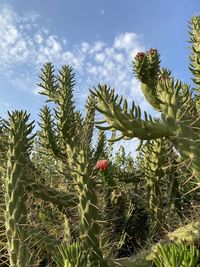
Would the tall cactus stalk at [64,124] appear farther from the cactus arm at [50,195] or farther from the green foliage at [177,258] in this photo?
the green foliage at [177,258]

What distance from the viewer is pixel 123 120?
3.83 m

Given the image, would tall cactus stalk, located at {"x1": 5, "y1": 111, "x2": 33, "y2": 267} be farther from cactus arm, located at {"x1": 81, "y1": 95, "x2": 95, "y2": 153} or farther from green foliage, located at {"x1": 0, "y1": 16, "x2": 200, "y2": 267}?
cactus arm, located at {"x1": 81, "y1": 95, "x2": 95, "y2": 153}

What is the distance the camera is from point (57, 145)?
6.61m

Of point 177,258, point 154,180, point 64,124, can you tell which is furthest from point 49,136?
point 177,258

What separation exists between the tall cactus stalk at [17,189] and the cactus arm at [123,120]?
2.65 ft

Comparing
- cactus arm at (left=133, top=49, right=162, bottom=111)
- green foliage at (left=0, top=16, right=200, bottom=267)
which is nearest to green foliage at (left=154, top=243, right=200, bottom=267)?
green foliage at (left=0, top=16, right=200, bottom=267)

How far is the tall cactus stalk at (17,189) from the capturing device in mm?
3787

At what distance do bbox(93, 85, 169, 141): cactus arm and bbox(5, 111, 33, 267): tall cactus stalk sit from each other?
0.81 meters

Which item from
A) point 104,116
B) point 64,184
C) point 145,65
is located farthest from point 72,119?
point 104,116

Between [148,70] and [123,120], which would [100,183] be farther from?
[148,70]

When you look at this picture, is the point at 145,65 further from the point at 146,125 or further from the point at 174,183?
the point at 174,183

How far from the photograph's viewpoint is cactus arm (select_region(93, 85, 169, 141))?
3.83m

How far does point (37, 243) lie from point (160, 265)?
6.20ft

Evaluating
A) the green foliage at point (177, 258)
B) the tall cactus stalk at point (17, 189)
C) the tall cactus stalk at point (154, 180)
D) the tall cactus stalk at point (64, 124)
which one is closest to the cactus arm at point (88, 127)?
the tall cactus stalk at point (64, 124)
